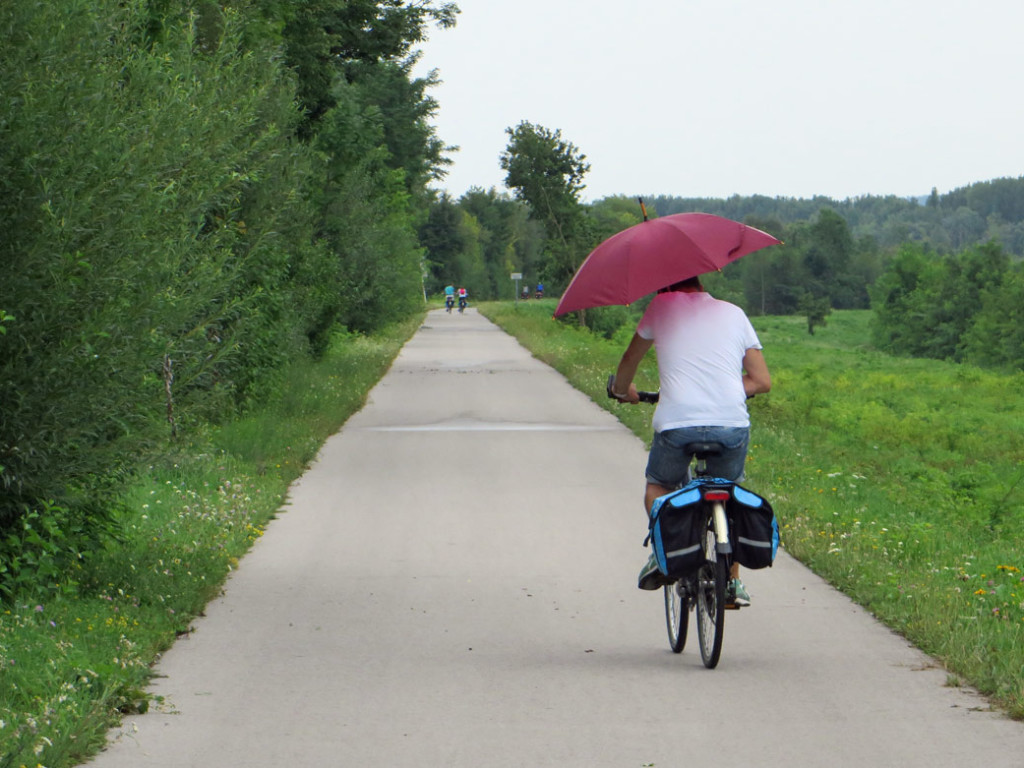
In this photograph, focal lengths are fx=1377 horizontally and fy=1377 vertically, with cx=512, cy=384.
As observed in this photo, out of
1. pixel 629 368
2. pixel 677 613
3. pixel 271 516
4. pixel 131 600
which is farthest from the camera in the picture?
pixel 271 516

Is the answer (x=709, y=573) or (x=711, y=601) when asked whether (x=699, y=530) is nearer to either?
(x=709, y=573)

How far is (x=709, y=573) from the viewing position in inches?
245

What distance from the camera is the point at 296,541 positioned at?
9.82 m

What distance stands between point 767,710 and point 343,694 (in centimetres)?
177

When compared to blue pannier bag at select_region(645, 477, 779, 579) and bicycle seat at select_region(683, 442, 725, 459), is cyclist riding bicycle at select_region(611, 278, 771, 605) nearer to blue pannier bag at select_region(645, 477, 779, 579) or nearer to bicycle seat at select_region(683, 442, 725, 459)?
bicycle seat at select_region(683, 442, 725, 459)

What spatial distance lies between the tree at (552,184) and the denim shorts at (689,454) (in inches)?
2035

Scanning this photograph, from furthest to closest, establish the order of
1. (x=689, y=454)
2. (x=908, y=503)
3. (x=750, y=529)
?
(x=908, y=503) < (x=689, y=454) < (x=750, y=529)

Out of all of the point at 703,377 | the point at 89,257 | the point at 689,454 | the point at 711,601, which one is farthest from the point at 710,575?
the point at 89,257

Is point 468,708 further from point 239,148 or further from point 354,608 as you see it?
A: point 239,148

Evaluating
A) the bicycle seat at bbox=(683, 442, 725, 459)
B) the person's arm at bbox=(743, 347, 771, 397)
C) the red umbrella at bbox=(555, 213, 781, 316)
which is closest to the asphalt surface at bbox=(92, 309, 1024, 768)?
the bicycle seat at bbox=(683, 442, 725, 459)

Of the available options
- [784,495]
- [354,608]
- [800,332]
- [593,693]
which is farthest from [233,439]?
[800,332]

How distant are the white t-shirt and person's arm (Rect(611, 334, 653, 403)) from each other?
152 mm

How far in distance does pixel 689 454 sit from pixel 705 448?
0.17 meters

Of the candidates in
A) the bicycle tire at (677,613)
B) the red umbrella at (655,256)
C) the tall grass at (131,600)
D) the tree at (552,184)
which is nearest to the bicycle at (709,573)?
the bicycle tire at (677,613)
